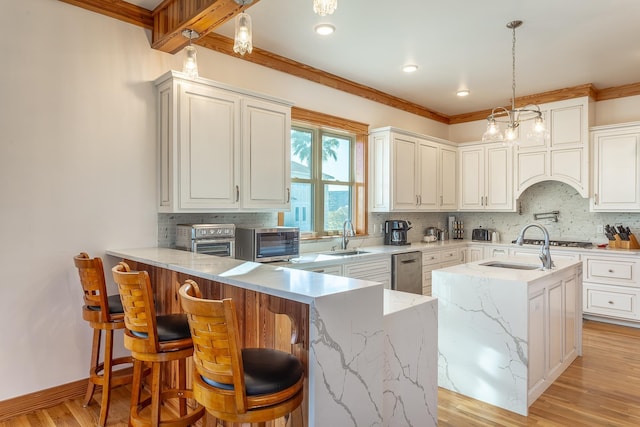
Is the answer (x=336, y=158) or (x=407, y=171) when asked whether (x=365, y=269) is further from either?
(x=407, y=171)

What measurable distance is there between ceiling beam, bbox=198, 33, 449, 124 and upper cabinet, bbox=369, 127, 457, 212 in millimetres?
536

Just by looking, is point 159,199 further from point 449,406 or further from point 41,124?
point 449,406

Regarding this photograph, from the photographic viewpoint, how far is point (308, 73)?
429 centimetres

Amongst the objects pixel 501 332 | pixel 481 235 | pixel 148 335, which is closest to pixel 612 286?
pixel 481 235

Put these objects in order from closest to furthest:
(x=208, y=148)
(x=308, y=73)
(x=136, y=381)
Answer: (x=136, y=381) → (x=208, y=148) → (x=308, y=73)

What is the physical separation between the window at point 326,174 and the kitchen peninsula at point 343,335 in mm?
2130

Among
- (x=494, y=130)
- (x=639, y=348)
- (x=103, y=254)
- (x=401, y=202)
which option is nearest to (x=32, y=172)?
(x=103, y=254)

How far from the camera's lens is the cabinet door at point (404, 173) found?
5.01m

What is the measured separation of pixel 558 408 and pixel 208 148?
3141mm

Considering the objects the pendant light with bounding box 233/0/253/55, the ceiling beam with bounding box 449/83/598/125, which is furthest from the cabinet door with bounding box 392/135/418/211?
the pendant light with bounding box 233/0/253/55

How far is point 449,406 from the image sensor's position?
2.70m

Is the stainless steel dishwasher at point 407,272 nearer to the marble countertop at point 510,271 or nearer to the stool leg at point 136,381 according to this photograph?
the marble countertop at point 510,271

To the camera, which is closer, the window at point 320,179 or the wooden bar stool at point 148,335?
the wooden bar stool at point 148,335

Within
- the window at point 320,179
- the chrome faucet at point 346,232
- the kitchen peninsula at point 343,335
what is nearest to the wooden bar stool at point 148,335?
the kitchen peninsula at point 343,335
